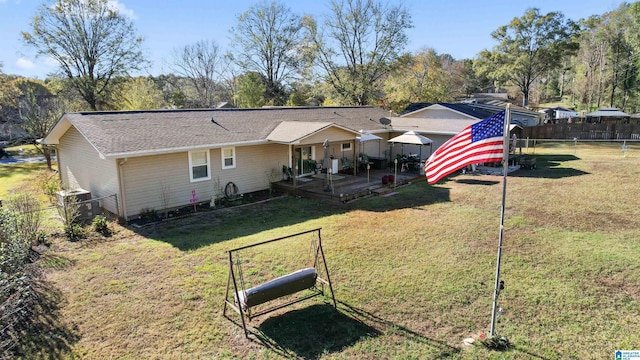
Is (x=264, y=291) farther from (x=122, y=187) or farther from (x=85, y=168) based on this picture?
(x=85, y=168)

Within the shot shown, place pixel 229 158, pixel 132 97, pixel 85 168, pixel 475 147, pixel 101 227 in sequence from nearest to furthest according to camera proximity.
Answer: pixel 475 147, pixel 101 227, pixel 85 168, pixel 229 158, pixel 132 97

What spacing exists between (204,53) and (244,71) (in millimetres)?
8309

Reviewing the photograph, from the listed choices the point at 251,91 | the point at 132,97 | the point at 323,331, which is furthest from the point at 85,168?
the point at 251,91

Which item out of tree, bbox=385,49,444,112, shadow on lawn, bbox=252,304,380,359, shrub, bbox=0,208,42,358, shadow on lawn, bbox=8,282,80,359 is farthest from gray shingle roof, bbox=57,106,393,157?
tree, bbox=385,49,444,112

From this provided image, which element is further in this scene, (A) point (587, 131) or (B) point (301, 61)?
(B) point (301, 61)

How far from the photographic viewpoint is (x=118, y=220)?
12.6 meters

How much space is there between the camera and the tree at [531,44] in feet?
144

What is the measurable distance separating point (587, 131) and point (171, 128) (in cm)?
3469

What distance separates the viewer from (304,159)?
18.4 m

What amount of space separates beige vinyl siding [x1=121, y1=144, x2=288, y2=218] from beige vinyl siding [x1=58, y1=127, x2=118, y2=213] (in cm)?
65

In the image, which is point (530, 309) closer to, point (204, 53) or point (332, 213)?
point (332, 213)

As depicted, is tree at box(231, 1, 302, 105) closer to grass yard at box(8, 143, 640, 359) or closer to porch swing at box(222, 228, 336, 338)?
grass yard at box(8, 143, 640, 359)

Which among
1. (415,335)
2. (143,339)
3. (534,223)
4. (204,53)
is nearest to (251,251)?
(143,339)

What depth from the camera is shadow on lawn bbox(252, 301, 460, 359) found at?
5656mm
